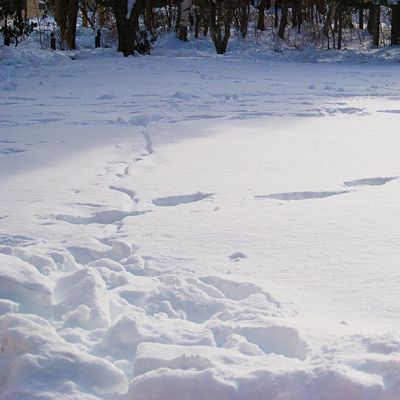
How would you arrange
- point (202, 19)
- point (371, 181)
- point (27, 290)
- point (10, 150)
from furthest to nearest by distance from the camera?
point (202, 19)
point (10, 150)
point (371, 181)
point (27, 290)

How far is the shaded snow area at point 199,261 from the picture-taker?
53.4 inches

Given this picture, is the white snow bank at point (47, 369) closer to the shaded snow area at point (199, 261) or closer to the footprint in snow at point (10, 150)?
the shaded snow area at point (199, 261)

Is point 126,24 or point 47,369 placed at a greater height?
point 126,24

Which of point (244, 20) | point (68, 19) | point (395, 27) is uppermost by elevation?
point (244, 20)

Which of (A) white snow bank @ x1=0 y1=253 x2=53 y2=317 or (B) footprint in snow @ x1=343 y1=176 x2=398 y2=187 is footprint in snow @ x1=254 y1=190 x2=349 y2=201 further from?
(A) white snow bank @ x1=0 y1=253 x2=53 y2=317

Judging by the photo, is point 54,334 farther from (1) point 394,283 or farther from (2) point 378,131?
(2) point 378,131

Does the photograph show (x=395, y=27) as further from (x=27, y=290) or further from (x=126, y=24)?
(x=27, y=290)

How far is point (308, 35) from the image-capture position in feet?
58.5

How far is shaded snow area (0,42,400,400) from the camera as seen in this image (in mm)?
1355

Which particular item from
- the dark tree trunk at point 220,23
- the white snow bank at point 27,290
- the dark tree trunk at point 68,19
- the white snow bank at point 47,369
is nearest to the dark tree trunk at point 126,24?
the dark tree trunk at point 68,19

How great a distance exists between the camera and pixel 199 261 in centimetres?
205

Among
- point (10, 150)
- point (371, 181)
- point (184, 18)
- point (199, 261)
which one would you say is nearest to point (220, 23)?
point (184, 18)

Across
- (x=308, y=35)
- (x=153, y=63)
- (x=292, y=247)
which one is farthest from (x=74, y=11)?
(x=292, y=247)

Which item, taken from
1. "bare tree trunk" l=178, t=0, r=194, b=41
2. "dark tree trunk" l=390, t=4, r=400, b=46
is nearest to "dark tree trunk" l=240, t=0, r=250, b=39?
"bare tree trunk" l=178, t=0, r=194, b=41
